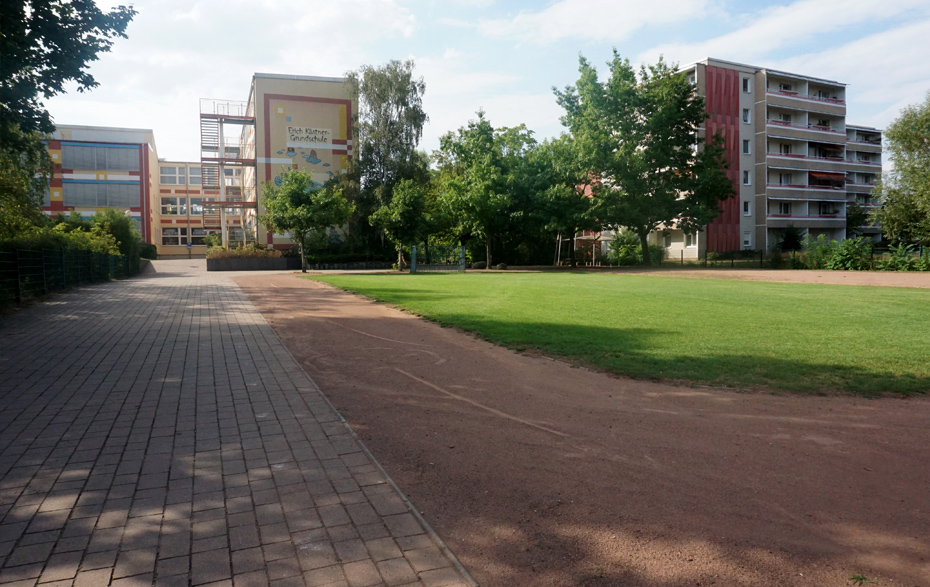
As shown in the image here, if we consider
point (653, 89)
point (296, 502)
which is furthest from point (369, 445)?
point (653, 89)

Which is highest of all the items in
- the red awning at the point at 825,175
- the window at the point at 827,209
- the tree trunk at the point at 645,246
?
the red awning at the point at 825,175

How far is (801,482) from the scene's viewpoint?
4.13m

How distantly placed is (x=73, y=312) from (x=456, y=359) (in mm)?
10903

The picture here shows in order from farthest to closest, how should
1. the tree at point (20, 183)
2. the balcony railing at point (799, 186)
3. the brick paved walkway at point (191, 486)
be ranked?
the balcony railing at point (799, 186) < the tree at point (20, 183) < the brick paved walkway at point (191, 486)

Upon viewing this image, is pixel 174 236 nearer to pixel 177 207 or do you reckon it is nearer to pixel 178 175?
pixel 177 207

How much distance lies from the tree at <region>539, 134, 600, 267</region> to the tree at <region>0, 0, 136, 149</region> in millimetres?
30439

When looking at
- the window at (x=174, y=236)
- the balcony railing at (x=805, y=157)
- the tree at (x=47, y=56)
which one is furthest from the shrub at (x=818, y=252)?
the window at (x=174, y=236)

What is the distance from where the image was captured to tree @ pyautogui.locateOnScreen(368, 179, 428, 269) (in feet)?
132

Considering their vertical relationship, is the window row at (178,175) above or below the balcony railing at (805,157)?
above

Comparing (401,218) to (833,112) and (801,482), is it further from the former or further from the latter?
(833,112)

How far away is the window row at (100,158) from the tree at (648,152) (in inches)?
2188

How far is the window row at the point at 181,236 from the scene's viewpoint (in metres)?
82.5

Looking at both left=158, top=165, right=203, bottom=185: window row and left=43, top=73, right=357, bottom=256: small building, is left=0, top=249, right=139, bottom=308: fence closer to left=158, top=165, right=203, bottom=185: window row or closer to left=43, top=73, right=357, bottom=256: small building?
left=43, top=73, right=357, bottom=256: small building

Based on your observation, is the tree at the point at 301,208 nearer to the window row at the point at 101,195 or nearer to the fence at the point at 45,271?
the fence at the point at 45,271
